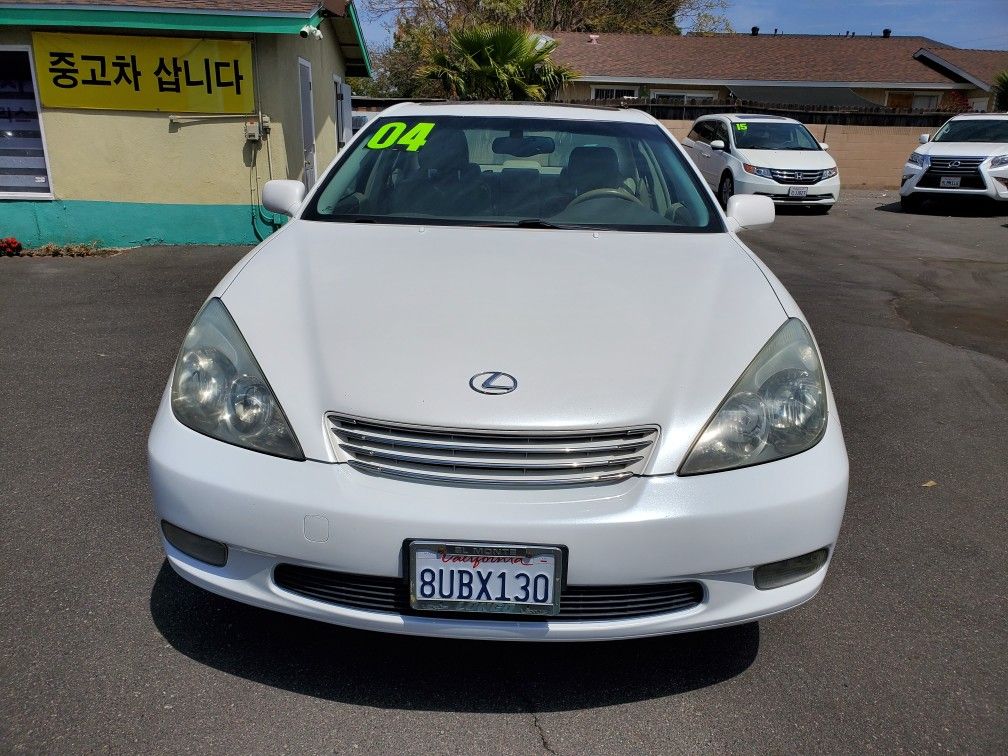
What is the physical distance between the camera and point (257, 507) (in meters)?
1.96

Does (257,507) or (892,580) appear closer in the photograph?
(257,507)

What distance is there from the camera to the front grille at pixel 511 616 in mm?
1979

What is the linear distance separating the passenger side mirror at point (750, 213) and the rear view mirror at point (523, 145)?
0.81m

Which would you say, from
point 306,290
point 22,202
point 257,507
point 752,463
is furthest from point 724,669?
point 22,202

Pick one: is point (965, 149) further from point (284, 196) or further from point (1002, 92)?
point (284, 196)

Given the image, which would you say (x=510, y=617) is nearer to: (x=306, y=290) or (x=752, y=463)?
(x=752, y=463)

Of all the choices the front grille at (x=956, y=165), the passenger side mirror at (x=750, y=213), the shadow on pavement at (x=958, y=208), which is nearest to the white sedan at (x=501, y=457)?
the passenger side mirror at (x=750, y=213)

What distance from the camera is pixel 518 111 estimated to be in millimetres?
3801

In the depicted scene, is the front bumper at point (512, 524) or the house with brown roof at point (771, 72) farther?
the house with brown roof at point (771, 72)

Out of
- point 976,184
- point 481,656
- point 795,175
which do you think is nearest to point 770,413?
point 481,656

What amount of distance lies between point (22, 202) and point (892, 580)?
8.93 meters

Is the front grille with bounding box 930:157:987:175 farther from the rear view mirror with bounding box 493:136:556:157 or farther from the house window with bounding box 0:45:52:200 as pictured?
the house window with bounding box 0:45:52:200

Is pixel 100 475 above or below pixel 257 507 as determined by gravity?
below

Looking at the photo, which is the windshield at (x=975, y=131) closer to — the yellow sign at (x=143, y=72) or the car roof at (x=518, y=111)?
the yellow sign at (x=143, y=72)
